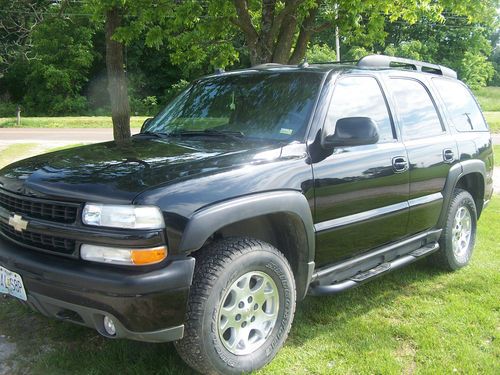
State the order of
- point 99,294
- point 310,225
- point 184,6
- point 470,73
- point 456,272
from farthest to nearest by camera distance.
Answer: point 470,73 < point 184,6 < point 456,272 < point 310,225 < point 99,294

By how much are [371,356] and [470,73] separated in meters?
43.1

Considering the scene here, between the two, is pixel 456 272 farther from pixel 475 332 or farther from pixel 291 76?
pixel 291 76

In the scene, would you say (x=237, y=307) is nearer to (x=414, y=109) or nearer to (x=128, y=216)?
(x=128, y=216)

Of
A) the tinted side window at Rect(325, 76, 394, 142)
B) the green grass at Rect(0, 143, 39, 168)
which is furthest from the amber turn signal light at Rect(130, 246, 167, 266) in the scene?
the green grass at Rect(0, 143, 39, 168)

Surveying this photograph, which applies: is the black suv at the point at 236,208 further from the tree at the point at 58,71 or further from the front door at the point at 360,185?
the tree at the point at 58,71

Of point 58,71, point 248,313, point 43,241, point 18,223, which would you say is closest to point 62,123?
point 58,71

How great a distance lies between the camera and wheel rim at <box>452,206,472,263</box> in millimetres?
4973

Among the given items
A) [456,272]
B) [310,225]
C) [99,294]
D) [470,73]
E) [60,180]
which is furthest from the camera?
[470,73]

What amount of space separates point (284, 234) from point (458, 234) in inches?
97.2

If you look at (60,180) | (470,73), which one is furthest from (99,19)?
(470,73)

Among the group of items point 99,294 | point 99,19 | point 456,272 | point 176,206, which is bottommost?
point 456,272

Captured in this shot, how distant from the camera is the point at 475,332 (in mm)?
3719

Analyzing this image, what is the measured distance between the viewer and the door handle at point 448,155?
15.0ft

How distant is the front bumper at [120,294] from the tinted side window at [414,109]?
2.46 metres
